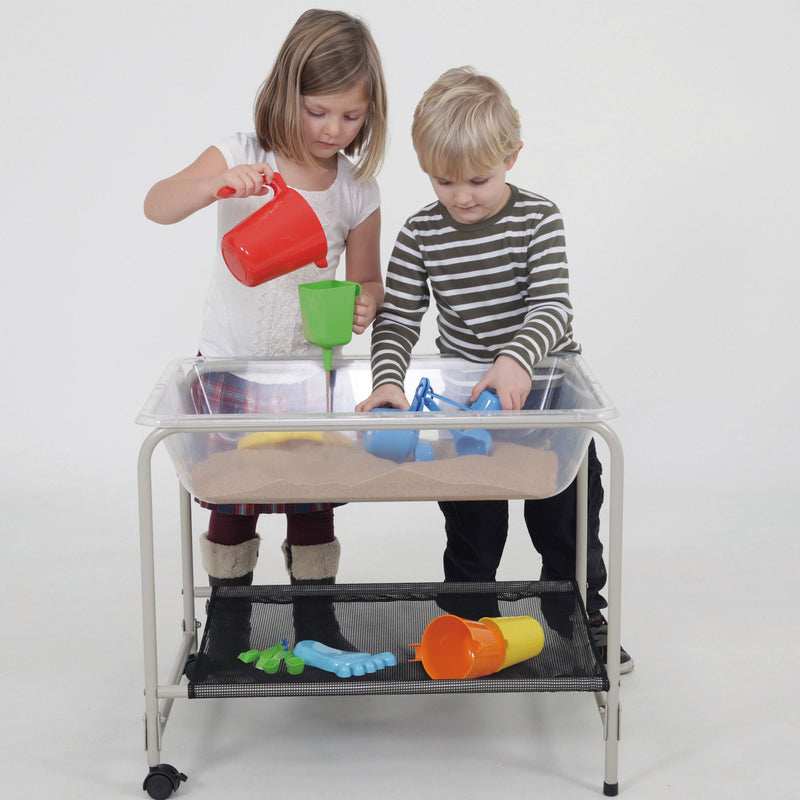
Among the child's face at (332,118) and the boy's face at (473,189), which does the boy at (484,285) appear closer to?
the boy's face at (473,189)

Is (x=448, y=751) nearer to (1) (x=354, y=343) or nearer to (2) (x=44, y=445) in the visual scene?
(1) (x=354, y=343)

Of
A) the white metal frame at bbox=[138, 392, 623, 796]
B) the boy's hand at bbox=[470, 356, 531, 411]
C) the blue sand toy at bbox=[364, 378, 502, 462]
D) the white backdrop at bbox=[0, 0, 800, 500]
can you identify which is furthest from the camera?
the white backdrop at bbox=[0, 0, 800, 500]

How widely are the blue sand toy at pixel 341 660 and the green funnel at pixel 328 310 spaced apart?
544 millimetres

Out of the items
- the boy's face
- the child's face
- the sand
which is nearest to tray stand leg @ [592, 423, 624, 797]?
the sand

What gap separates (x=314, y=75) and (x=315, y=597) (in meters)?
0.97

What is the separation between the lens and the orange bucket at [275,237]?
2.13 m

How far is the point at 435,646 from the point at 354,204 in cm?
85

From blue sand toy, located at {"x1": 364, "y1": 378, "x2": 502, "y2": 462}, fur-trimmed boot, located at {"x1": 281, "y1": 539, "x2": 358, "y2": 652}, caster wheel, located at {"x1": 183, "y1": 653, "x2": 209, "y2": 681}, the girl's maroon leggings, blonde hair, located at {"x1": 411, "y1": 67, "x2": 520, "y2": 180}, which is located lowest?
caster wheel, located at {"x1": 183, "y1": 653, "x2": 209, "y2": 681}

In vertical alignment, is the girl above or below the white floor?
above

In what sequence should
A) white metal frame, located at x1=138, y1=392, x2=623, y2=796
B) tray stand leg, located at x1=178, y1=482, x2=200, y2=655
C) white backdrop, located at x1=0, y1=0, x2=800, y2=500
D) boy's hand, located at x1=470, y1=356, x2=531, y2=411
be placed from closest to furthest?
white metal frame, located at x1=138, y1=392, x2=623, y2=796
boy's hand, located at x1=470, y1=356, x2=531, y2=411
tray stand leg, located at x1=178, y1=482, x2=200, y2=655
white backdrop, located at x1=0, y1=0, x2=800, y2=500

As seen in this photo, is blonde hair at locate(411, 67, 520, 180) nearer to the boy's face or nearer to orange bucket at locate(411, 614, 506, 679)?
the boy's face

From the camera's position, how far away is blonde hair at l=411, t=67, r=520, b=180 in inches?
82.1

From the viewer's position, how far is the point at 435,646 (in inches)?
84.0

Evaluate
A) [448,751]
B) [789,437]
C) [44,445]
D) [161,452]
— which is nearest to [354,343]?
[161,452]
